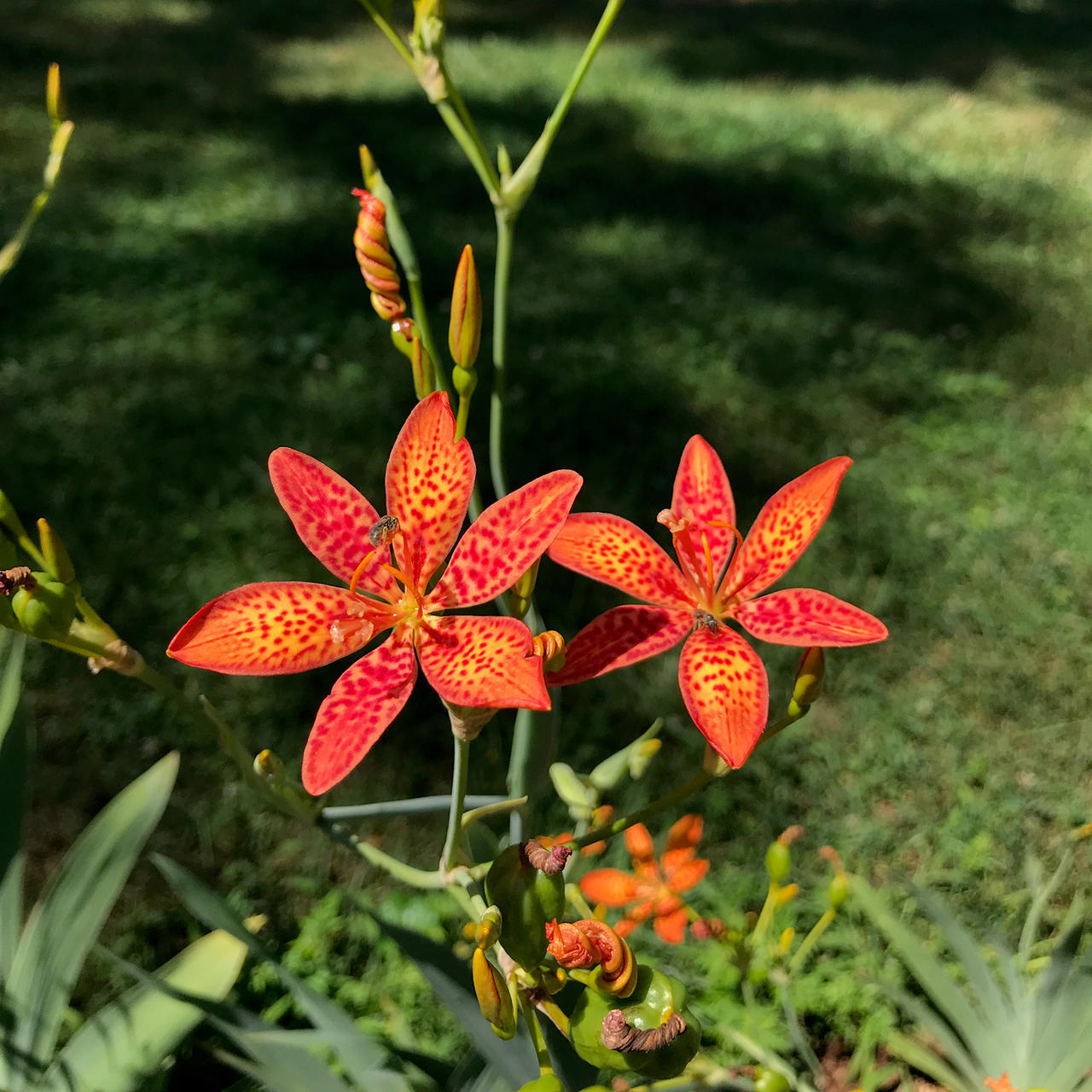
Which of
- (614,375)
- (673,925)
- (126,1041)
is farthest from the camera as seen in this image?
(614,375)

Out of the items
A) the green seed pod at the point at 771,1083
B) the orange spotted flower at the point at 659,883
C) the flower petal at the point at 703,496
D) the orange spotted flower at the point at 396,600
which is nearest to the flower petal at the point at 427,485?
the orange spotted flower at the point at 396,600

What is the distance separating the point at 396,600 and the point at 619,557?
6.6 inches

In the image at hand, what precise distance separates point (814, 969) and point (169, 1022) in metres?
0.98

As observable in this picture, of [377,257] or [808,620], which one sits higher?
[377,257]

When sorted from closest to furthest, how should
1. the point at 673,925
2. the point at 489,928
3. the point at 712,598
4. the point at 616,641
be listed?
the point at 489,928
the point at 616,641
the point at 712,598
the point at 673,925

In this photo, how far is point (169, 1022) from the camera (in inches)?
38.1

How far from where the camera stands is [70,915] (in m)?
0.96

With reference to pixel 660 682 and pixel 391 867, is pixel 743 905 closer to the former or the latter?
pixel 660 682

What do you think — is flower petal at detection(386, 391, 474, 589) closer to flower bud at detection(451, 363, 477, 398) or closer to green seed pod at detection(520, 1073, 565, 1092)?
flower bud at detection(451, 363, 477, 398)

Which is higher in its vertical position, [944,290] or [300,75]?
[300,75]

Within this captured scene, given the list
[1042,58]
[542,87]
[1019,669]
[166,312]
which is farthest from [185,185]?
[1042,58]

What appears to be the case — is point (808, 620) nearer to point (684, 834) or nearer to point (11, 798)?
point (684, 834)

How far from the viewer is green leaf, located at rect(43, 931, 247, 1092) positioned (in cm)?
94

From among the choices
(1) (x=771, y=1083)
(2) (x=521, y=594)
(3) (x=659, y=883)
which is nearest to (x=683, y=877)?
(3) (x=659, y=883)
